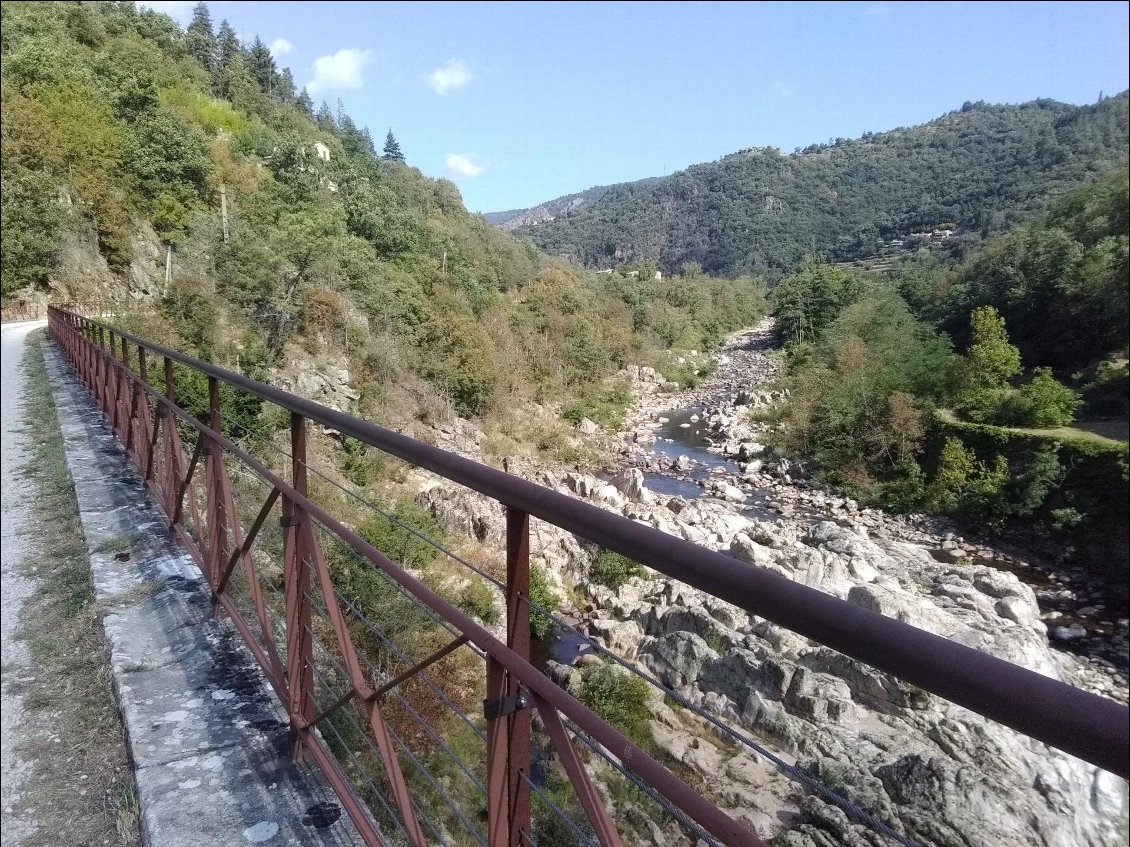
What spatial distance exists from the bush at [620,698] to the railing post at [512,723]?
8443 mm

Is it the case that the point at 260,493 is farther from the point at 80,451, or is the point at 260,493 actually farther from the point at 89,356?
the point at 89,356

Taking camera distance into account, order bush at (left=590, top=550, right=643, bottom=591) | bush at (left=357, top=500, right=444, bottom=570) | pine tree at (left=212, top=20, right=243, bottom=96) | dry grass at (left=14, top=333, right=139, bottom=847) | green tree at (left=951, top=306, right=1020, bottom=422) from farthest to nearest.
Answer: pine tree at (left=212, top=20, right=243, bottom=96) → green tree at (left=951, top=306, right=1020, bottom=422) → bush at (left=590, top=550, right=643, bottom=591) → bush at (left=357, top=500, right=444, bottom=570) → dry grass at (left=14, top=333, right=139, bottom=847)

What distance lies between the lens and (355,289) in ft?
81.1

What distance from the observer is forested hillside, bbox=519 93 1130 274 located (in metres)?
55.1

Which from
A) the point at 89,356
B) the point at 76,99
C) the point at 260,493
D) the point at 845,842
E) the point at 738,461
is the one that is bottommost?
the point at 738,461

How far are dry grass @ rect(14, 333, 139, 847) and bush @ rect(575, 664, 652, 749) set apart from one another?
7.30 m

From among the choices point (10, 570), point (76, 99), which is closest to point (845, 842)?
point (10, 570)

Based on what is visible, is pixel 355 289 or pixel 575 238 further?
pixel 575 238

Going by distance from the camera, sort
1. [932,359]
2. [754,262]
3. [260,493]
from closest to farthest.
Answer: [260,493] → [932,359] → [754,262]

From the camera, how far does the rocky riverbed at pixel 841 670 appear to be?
760cm

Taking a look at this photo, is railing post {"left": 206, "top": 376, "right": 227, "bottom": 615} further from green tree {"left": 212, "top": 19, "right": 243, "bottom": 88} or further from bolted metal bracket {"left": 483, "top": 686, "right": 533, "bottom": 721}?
green tree {"left": 212, "top": 19, "right": 243, "bottom": 88}

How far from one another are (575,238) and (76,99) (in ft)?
346

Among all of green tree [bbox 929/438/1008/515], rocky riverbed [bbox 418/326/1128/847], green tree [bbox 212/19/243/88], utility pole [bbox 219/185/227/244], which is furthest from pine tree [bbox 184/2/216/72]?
green tree [bbox 929/438/1008/515]

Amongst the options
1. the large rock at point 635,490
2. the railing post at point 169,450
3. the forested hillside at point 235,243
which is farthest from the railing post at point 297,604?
the large rock at point 635,490
